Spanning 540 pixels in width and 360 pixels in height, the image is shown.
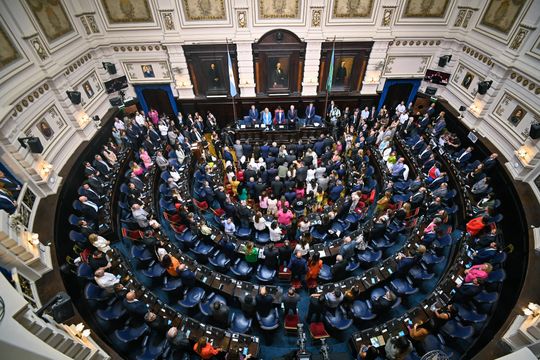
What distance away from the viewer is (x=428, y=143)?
14453mm

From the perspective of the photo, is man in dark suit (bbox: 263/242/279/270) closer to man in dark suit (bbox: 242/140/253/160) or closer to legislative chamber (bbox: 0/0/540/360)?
legislative chamber (bbox: 0/0/540/360)

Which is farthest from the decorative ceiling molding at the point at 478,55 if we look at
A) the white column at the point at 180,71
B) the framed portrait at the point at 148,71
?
the framed portrait at the point at 148,71

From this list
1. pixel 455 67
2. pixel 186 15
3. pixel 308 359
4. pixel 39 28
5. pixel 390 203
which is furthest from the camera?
pixel 455 67

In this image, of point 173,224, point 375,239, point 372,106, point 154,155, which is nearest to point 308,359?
point 375,239

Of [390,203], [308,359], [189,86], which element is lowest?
[390,203]

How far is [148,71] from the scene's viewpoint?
15820 mm

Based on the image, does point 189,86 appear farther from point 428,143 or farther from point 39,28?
point 428,143

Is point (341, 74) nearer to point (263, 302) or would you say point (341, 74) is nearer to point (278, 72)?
point (278, 72)

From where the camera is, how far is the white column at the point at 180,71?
1491cm

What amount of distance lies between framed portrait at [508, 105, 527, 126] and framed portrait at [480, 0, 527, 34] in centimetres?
338

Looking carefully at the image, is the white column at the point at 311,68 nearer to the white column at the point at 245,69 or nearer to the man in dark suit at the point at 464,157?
the white column at the point at 245,69

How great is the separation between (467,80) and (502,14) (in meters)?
2.91

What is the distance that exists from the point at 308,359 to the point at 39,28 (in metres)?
14.6

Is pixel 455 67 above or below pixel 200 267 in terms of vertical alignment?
above
